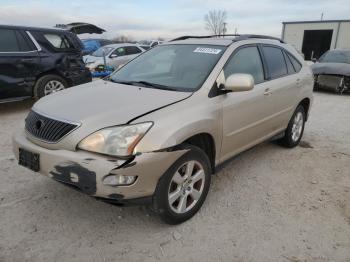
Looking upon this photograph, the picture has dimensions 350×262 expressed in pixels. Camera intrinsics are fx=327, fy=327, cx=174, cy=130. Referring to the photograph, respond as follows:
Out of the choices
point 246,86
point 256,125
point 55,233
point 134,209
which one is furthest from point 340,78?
point 55,233

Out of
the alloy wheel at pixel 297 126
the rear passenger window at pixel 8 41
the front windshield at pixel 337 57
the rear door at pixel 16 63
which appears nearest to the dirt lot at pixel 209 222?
the alloy wheel at pixel 297 126

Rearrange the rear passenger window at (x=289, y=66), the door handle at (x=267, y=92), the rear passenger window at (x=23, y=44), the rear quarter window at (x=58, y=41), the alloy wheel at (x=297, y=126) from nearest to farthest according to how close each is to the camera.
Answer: the door handle at (x=267, y=92) < the rear passenger window at (x=289, y=66) < the alloy wheel at (x=297, y=126) < the rear passenger window at (x=23, y=44) < the rear quarter window at (x=58, y=41)

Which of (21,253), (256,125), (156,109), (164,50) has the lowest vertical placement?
(21,253)

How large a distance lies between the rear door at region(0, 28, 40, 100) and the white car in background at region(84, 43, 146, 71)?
5558 mm

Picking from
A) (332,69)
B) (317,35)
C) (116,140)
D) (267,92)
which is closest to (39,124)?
(116,140)

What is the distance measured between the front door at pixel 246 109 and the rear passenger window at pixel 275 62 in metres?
0.22

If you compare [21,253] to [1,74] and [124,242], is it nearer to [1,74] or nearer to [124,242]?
[124,242]

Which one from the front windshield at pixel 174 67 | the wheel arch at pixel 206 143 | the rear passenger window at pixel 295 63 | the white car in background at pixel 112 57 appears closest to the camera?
the wheel arch at pixel 206 143

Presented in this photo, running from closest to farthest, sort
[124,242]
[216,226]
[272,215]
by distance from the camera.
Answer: [124,242] → [216,226] → [272,215]

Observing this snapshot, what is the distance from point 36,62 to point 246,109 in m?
5.13

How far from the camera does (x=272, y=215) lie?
10.5ft

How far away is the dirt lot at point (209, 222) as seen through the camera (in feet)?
8.67

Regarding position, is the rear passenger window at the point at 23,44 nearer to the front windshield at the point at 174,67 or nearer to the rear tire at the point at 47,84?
the rear tire at the point at 47,84

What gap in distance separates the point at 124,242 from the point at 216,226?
0.85 meters
